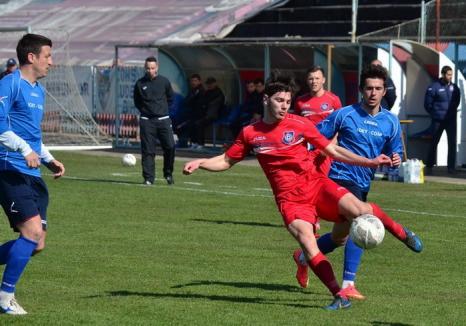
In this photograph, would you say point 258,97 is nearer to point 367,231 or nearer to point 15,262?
point 367,231

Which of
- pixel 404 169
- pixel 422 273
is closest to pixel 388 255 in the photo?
pixel 422 273

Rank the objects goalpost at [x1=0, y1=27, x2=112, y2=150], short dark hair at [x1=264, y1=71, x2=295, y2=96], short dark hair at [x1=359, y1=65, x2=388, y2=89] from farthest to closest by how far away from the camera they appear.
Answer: goalpost at [x1=0, y1=27, x2=112, y2=150] < short dark hair at [x1=359, y1=65, x2=388, y2=89] < short dark hair at [x1=264, y1=71, x2=295, y2=96]

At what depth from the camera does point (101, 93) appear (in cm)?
3694

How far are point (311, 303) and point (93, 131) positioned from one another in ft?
79.2

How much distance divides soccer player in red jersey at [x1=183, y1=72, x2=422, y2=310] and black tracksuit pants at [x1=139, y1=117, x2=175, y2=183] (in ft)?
37.9

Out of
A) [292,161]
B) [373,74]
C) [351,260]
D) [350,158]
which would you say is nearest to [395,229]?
[351,260]

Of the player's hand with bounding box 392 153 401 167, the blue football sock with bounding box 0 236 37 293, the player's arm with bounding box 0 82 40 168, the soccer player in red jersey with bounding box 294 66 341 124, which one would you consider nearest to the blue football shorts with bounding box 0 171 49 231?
the blue football sock with bounding box 0 236 37 293

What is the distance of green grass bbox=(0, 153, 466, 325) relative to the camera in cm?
955

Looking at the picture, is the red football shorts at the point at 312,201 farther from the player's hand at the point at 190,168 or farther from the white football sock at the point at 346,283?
the player's hand at the point at 190,168

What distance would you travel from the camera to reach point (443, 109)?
1011 inches

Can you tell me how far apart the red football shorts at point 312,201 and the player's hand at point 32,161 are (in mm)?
2000

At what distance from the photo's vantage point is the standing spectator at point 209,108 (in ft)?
103

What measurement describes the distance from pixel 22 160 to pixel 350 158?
102 inches

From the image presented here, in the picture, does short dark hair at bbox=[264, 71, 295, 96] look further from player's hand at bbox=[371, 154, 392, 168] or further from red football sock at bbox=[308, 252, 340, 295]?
red football sock at bbox=[308, 252, 340, 295]
